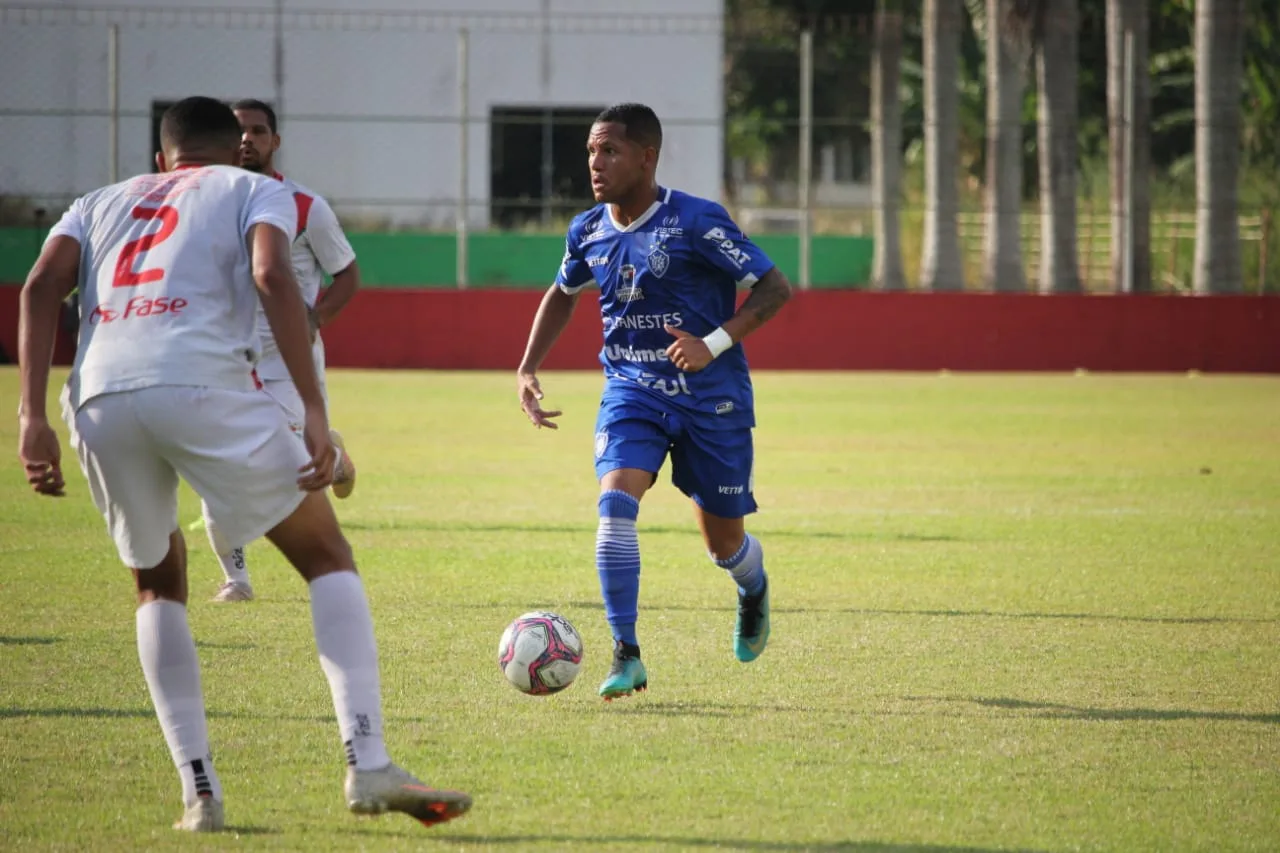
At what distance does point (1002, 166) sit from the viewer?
29.8 metres

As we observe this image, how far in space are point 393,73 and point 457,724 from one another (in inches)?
1224

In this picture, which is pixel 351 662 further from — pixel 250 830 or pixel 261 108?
pixel 261 108

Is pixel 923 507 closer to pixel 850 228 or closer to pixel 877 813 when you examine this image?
pixel 877 813

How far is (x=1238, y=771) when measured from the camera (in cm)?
534

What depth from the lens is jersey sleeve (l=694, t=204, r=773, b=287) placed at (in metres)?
6.69

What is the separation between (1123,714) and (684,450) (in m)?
1.80

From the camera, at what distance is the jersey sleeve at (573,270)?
6996 millimetres

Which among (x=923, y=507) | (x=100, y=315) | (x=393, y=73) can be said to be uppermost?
(x=393, y=73)

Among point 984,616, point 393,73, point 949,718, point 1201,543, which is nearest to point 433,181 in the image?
point 393,73

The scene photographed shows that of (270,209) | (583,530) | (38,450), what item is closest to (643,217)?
(270,209)

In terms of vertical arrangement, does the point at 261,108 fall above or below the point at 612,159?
above

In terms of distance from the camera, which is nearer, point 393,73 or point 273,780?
point 273,780

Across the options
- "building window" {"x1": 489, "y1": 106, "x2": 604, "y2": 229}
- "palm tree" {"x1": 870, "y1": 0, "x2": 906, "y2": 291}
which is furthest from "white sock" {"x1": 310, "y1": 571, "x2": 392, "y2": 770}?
"palm tree" {"x1": 870, "y1": 0, "x2": 906, "y2": 291}

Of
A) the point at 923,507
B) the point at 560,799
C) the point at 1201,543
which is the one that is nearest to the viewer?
the point at 560,799
